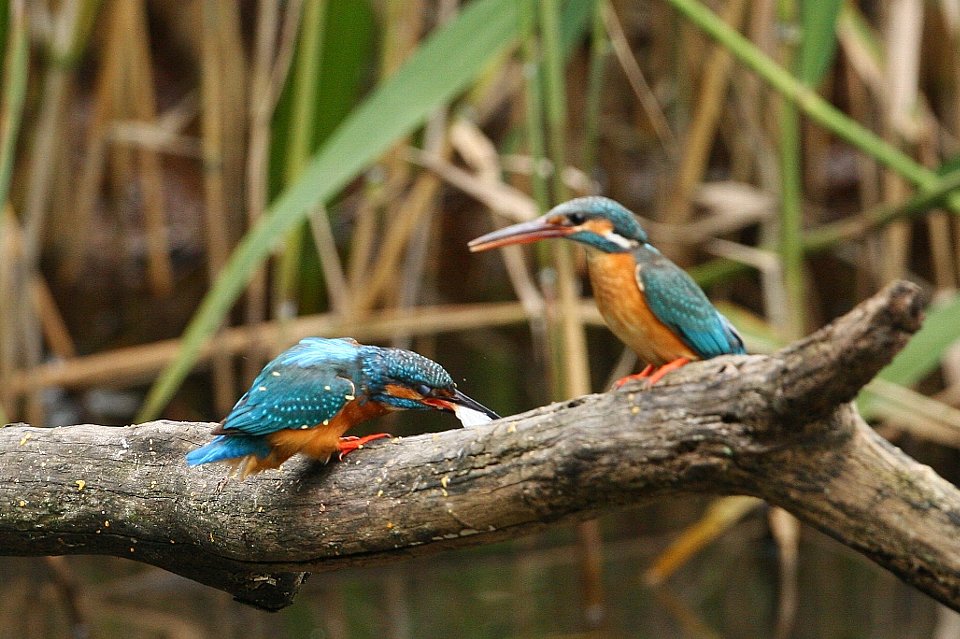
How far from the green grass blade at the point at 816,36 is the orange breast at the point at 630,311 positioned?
55.0 inches

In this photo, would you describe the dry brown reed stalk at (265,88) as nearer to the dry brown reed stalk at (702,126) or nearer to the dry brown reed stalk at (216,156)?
the dry brown reed stalk at (216,156)

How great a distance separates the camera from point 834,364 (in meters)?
1.34

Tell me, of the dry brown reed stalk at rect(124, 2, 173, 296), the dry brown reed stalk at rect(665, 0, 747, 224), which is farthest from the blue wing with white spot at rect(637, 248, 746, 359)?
the dry brown reed stalk at rect(124, 2, 173, 296)

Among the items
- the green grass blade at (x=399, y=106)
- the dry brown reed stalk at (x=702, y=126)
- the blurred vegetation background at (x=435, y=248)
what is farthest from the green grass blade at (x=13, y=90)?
the dry brown reed stalk at (x=702, y=126)

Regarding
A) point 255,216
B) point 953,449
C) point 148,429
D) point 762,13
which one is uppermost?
point 762,13

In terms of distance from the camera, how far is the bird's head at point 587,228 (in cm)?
197

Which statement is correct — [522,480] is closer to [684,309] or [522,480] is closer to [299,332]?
[684,309]

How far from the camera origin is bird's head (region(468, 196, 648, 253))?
1966 millimetres

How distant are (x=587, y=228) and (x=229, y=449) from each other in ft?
2.15

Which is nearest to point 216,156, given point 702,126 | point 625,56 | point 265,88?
point 265,88

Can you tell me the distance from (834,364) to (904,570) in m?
0.30

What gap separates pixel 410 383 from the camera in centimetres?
186

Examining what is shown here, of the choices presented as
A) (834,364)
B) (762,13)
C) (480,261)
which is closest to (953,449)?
(762,13)

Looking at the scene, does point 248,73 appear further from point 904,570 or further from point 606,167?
point 904,570
